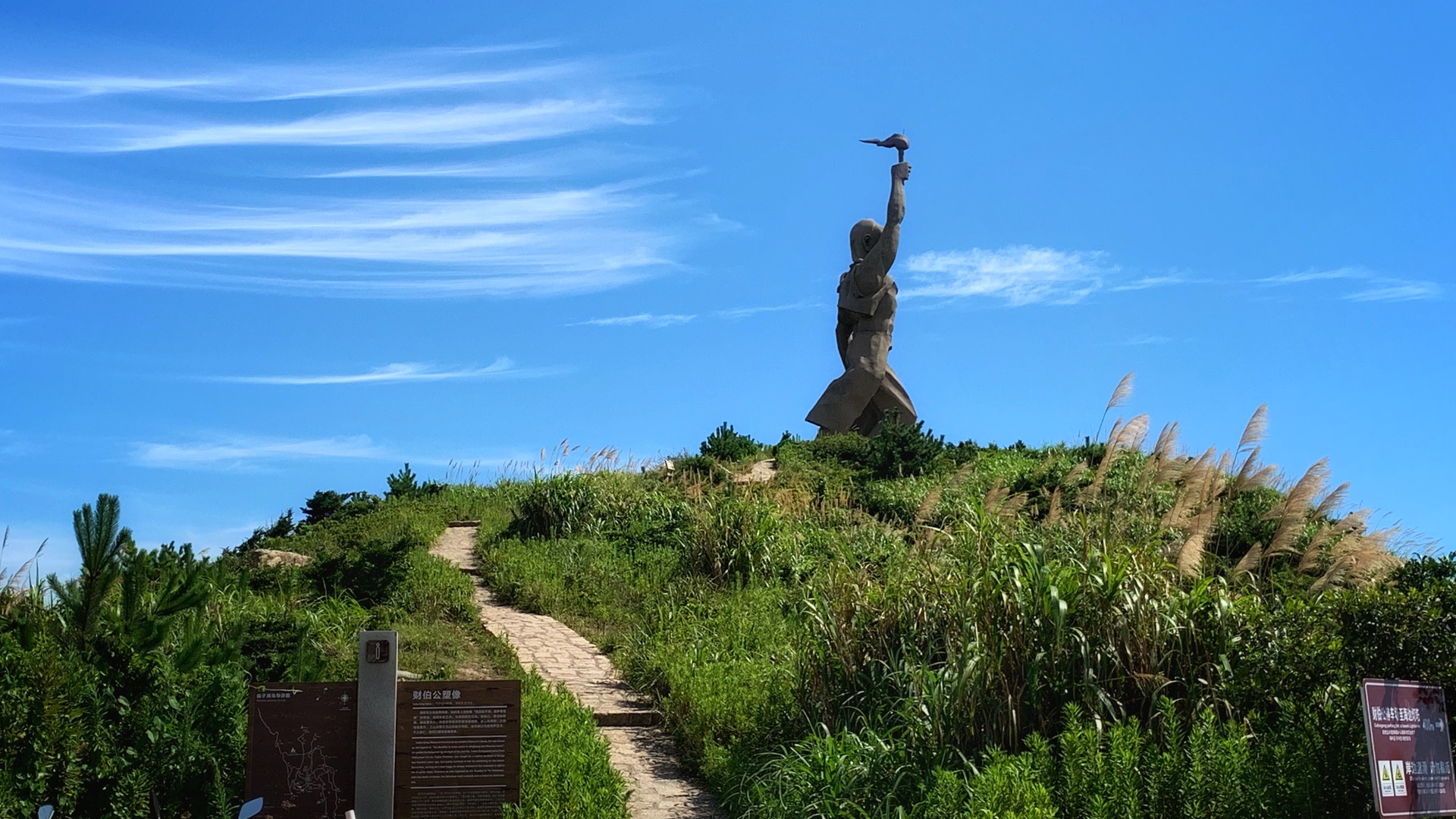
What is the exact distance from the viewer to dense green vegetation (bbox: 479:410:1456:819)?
6.27 m

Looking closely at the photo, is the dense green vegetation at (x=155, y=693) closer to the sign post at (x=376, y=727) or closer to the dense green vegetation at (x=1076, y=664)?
the sign post at (x=376, y=727)

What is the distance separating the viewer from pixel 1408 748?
6.20m

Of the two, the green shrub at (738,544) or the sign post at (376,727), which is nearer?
the sign post at (376,727)

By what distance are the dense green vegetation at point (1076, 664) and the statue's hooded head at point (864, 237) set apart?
496 inches

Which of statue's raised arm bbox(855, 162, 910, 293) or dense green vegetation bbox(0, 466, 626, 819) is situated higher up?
statue's raised arm bbox(855, 162, 910, 293)

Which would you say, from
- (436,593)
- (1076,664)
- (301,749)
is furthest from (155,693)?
(436,593)

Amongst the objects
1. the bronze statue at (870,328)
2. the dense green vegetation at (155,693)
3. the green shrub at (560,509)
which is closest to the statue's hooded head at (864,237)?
the bronze statue at (870,328)

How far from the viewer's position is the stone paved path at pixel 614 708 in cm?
827

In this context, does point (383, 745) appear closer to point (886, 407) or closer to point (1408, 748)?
point (1408, 748)

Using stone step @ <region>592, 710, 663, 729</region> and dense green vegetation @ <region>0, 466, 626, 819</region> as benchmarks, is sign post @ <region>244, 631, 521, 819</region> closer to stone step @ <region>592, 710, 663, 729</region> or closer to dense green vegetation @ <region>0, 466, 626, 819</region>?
dense green vegetation @ <region>0, 466, 626, 819</region>

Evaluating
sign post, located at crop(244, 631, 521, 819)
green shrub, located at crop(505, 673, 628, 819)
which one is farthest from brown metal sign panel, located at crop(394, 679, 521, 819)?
green shrub, located at crop(505, 673, 628, 819)

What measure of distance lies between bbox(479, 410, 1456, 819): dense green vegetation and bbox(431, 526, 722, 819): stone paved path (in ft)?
0.58

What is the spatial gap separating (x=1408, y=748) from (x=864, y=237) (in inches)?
719

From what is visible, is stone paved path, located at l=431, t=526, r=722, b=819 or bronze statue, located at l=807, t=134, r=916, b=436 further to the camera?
bronze statue, located at l=807, t=134, r=916, b=436
